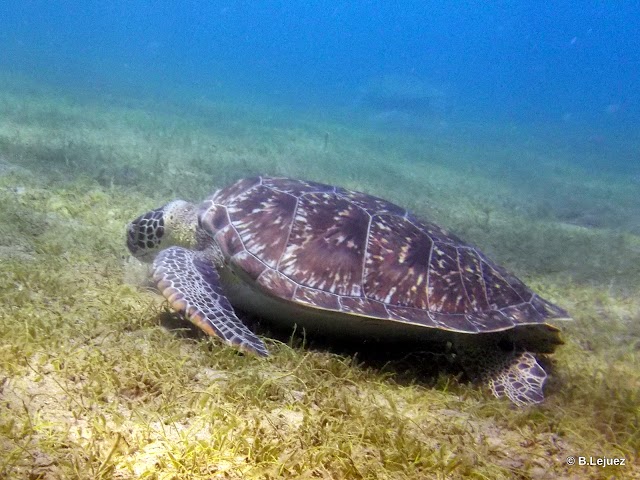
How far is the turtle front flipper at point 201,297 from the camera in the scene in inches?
111

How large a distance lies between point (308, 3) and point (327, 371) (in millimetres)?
214328

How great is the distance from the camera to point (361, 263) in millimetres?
3320

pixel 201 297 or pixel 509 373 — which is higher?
pixel 201 297

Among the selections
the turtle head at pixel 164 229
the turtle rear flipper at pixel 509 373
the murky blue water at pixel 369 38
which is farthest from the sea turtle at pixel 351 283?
the murky blue water at pixel 369 38

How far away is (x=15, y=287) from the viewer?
3.13 meters

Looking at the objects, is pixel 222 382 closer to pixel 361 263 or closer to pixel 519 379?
pixel 361 263

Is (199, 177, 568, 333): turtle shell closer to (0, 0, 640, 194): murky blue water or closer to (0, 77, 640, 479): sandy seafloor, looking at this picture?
(0, 77, 640, 479): sandy seafloor

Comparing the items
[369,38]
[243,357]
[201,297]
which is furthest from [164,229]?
[369,38]

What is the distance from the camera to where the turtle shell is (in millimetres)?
3152

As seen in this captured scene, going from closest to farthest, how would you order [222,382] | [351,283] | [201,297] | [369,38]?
[222,382] < [201,297] < [351,283] < [369,38]

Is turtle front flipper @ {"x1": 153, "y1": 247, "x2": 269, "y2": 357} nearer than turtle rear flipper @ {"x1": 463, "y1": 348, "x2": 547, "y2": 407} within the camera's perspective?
Yes

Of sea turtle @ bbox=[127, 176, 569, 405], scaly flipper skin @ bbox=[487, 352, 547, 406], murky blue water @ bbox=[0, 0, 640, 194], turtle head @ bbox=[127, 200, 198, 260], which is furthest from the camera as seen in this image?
murky blue water @ bbox=[0, 0, 640, 194]

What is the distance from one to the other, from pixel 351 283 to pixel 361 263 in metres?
0.19

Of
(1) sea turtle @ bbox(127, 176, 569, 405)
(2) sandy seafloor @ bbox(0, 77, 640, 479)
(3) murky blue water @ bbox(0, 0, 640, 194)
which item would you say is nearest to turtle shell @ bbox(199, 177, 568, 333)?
(1) sea turtle @ bbox(127, 176, 569, 405)
